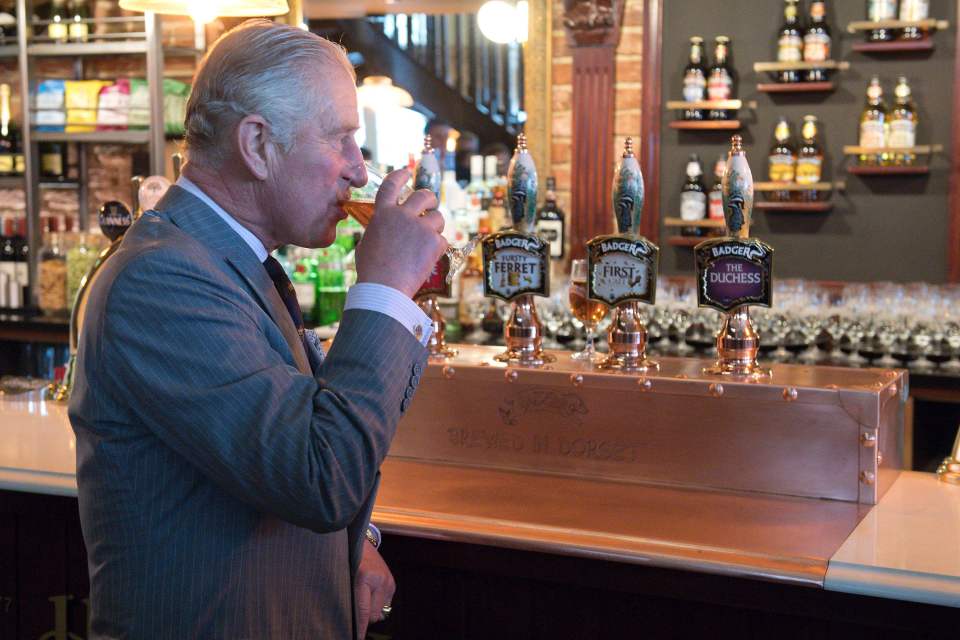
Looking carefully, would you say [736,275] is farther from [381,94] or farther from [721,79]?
[381,94]

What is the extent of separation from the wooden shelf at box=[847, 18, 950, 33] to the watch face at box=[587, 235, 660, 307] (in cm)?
278

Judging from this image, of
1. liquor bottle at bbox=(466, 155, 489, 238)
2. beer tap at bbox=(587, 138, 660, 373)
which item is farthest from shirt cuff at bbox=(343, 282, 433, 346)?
liquor bottle at bbox=(466, 155, 489, 238)

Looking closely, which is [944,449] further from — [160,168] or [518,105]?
[160,168]

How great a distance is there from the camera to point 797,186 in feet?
14.5

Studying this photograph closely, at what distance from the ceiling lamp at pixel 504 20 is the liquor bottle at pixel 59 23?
2066 mm

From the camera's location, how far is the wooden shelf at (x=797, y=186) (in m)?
4.38

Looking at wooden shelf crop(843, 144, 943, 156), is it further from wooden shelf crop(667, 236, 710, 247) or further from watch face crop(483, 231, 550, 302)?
watch face crop(483, 231, 550, 302)

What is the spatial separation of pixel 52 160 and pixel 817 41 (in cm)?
381

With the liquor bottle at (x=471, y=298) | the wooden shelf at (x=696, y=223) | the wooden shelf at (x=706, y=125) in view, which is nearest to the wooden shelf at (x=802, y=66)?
the wooden shelf at (x=706, y=125)

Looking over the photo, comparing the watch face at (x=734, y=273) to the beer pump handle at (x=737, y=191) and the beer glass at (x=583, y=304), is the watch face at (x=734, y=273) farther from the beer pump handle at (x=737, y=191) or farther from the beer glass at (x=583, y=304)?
the beer glass at (x=583, y=304)

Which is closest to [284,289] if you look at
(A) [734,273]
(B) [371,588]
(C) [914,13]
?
(B) [371,588]

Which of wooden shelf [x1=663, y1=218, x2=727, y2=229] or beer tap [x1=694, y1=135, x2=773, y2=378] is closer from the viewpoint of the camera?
beer tap [x1=694, y1=135, x2=773, y2=378]

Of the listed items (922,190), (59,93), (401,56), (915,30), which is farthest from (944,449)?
(59,93)

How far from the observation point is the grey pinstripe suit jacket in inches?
42.4
